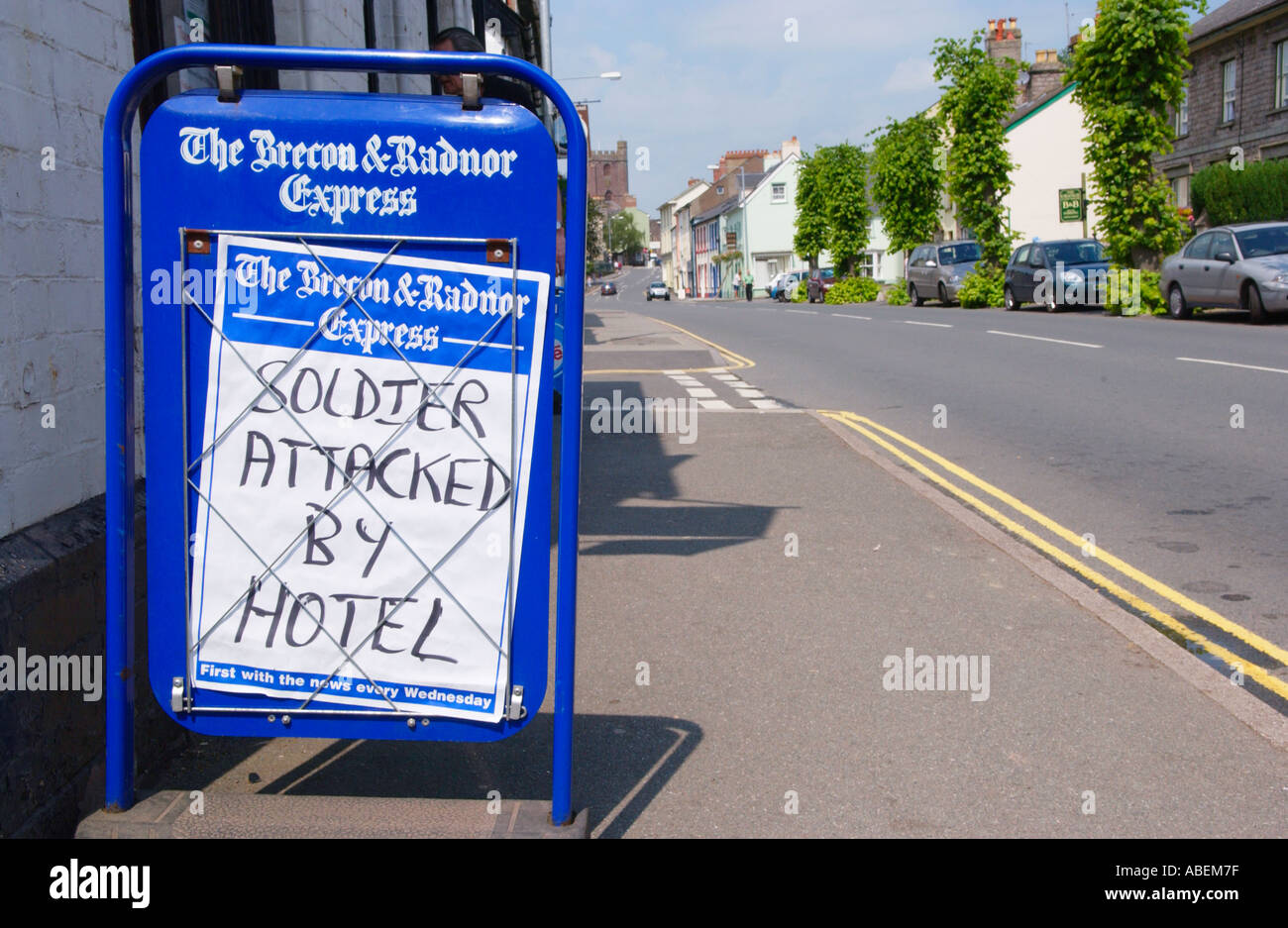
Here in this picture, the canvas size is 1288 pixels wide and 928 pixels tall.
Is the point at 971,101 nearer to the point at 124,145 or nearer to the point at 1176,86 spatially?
the point at 1176,86

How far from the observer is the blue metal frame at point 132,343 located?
292 centimetres

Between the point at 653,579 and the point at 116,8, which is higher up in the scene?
the point at 116,8

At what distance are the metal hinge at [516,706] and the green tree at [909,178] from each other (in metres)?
44.5

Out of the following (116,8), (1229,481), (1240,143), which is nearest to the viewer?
(116,8)

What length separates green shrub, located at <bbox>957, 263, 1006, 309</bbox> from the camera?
1297 inches

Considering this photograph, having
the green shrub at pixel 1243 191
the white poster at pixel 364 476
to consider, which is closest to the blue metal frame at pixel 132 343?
the white poster at pixel 364 476

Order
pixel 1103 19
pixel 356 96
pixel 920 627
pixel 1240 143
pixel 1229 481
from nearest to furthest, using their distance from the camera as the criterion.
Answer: pixel 356 96 < pixel 920 627 < pixel 1229 481 < pixel 1103 19 < pixel 1240 143

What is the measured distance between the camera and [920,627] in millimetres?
5152

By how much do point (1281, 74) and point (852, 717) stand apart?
3622cm

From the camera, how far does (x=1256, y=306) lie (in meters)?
20.0

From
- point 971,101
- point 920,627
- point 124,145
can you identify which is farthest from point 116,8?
point 971,101
